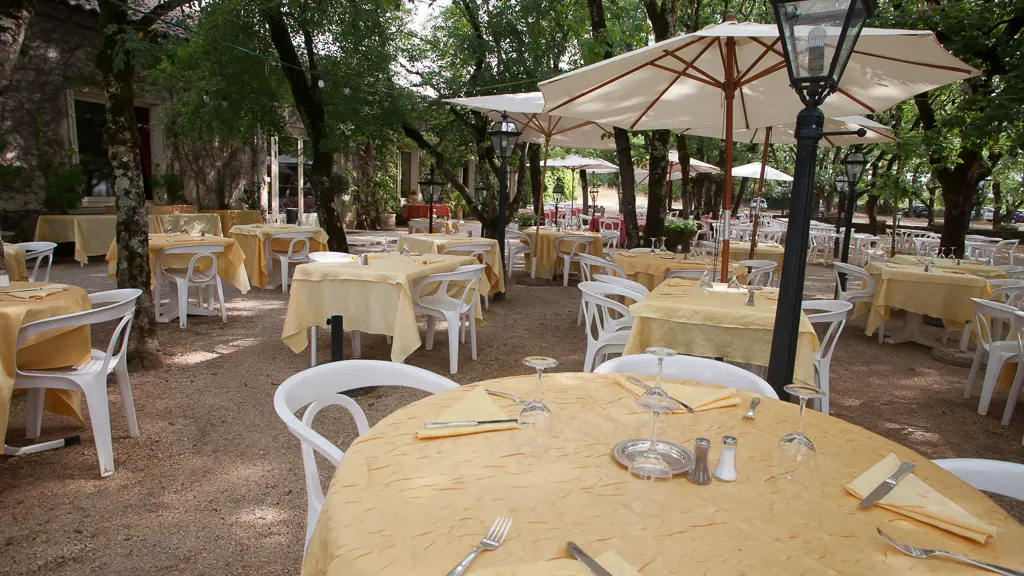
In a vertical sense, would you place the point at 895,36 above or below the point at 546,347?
above

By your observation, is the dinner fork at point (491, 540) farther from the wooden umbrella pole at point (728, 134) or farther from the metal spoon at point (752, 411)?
the wooden umbrella pole at point (728, 134)

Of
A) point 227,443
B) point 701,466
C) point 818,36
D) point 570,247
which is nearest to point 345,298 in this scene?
point 227,443

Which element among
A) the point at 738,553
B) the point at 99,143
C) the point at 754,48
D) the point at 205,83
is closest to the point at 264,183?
the point at 99,143

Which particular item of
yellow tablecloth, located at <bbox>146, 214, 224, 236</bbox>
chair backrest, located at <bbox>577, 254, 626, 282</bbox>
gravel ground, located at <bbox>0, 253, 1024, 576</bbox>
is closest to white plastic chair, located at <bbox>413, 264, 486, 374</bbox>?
gravel ground, located at <bbox>0, 253, 1024, 576</bbox>

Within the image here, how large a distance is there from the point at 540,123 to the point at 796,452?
7813 millimetres

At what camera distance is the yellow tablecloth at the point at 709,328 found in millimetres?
3109

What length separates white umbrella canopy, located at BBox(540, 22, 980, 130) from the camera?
312 cm

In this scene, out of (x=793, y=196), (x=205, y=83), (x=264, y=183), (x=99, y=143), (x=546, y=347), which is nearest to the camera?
(x=793, y=196)

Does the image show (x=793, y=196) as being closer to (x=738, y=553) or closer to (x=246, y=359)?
(x=738, y=553)

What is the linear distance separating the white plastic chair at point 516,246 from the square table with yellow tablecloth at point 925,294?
4739mm

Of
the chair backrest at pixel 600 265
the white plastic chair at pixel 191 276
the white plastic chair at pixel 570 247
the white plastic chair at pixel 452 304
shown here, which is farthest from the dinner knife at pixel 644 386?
the white plastic chair at pixel 570 247

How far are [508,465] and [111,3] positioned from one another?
15.1ft

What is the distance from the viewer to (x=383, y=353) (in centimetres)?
512

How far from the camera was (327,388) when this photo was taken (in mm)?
1852
